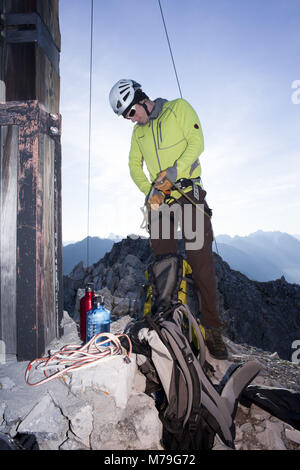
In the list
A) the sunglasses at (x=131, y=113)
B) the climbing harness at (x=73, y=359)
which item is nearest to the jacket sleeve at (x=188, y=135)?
the sunglasses at (x=131, y=113)

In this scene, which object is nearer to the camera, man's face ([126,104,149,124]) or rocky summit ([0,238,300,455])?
rocky summit ([0,238,300,455])

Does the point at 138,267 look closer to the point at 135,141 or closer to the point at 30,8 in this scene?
the point at 135,141

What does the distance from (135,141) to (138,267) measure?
33.0 ft

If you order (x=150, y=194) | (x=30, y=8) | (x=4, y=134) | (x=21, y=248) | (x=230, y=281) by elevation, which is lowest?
(x=230, y=281)

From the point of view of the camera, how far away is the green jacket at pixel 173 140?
134 inches

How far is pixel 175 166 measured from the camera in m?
3.33

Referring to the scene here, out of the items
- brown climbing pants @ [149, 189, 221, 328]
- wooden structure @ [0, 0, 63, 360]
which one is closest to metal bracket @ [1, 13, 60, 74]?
wooden structure @ [0, 0, 63, 360]

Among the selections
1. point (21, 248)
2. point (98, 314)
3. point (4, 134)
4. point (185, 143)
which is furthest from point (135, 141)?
point (98, 314)

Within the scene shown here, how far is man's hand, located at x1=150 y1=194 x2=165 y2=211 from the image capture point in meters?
3.57

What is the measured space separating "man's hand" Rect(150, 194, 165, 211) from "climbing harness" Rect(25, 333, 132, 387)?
70.8 inches

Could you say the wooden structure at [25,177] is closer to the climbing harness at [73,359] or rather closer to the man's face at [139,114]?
the climbing harness at [73,359]

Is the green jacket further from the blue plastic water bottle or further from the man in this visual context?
the blue plastic water bottle

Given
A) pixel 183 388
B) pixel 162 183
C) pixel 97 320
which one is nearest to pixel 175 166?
pixel 162 183
